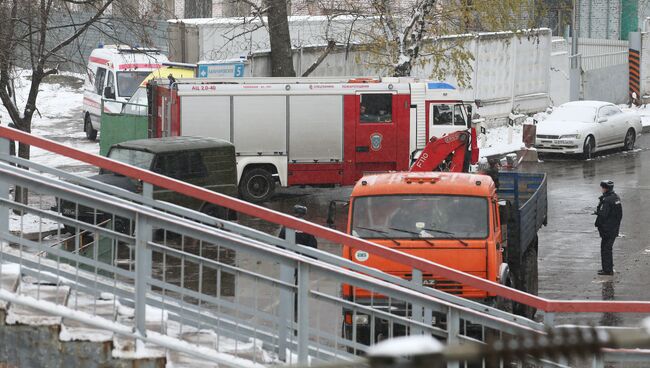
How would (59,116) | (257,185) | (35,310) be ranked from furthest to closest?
1. (59,116)
2. (257,185)
3. (35,310)

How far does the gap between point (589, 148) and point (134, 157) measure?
15.5m

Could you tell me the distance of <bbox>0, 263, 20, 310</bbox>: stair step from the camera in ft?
21.3

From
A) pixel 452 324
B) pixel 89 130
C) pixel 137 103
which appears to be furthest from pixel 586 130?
pixel 452 324

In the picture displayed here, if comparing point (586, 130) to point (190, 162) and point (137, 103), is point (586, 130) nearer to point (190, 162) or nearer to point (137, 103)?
point (137, 103)

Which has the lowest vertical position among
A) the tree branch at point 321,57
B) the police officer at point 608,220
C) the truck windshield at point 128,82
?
the police officer at point 608,220

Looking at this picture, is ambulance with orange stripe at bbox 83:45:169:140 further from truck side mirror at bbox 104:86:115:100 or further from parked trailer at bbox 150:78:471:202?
parked trailer at bbox 150:78:471:202

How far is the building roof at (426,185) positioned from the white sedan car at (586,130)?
1916 cm

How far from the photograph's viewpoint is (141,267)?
626 cm

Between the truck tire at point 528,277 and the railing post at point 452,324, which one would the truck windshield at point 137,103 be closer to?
the truck tire at point 528,277

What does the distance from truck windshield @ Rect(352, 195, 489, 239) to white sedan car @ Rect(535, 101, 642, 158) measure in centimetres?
1962

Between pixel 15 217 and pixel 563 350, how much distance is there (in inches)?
345

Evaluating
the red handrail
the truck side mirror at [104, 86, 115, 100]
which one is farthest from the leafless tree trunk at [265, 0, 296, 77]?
the red handrail

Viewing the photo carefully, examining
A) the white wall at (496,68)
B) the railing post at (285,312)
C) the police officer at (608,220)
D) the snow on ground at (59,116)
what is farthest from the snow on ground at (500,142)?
the railing post at (285,312)

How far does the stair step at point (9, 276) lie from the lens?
649 cm
